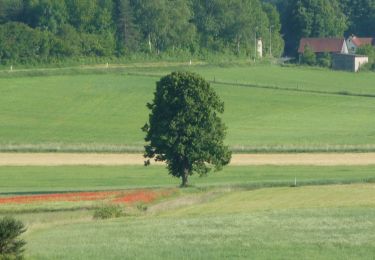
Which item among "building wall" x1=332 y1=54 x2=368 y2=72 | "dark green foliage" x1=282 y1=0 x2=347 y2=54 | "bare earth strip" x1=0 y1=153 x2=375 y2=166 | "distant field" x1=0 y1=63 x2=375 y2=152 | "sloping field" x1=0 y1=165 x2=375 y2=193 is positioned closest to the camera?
"sloping field" x1=0 y1=165 x2=375 y2=193

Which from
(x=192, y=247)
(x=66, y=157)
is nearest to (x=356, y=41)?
(x=66, y=157)

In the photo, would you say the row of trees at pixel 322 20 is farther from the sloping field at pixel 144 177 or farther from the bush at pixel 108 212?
the bush at pixel 108 212

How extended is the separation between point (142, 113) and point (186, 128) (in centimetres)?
3659

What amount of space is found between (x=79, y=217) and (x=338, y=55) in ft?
348

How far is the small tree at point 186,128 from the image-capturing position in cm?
6788

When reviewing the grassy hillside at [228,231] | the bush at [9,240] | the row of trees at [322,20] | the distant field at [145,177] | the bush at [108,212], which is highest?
the bush at [9,240]

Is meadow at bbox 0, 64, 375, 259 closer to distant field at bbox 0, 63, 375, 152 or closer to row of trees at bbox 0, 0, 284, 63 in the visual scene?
distant field at bbox 0, 63, 375, 152

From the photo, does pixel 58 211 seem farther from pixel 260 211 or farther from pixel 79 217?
pixel 260 211

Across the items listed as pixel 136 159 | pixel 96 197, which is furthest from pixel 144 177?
pixel 96 197

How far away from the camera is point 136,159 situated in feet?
262

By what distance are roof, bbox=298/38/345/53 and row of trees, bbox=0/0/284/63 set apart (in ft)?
18.2

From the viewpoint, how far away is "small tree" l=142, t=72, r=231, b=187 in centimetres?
6788

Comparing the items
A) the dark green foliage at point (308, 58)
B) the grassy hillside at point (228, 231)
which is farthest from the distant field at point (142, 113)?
the grassy hillside at point (228, 231)

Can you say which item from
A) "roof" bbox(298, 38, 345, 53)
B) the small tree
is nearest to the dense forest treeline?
"roof" bbox(298, 38, 345, 53)
